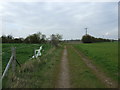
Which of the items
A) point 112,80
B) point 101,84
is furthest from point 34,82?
point 112,80

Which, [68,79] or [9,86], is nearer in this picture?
[9,86]

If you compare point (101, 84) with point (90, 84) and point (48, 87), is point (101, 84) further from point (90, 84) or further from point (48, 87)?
point (48, 87)

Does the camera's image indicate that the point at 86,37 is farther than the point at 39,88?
Yes

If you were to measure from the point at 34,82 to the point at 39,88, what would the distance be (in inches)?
23.8

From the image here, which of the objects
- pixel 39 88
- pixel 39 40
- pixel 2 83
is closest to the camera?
pixel 39 88

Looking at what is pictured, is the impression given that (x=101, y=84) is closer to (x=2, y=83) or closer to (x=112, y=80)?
(x=112, y=80)

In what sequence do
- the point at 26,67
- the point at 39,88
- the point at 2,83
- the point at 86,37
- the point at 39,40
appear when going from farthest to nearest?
the point at 86,37 → the point at 39,40 → the point at 26,67 → the point at 2,83 → the point at 39,88

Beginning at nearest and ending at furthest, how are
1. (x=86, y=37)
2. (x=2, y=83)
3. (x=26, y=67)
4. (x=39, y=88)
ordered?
(x=39, y=88) < (x=2, y=83) < (x=26, y=67) < (x=86, y=37)

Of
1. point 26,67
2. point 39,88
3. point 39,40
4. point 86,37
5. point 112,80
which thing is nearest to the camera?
point 39,88

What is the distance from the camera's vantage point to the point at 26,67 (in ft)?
24.6

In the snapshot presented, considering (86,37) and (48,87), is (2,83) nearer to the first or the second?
(48,87)

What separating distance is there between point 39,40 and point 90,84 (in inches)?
1756

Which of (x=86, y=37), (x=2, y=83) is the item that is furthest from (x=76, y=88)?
(x=86, y=37)

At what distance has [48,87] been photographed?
199 inches
